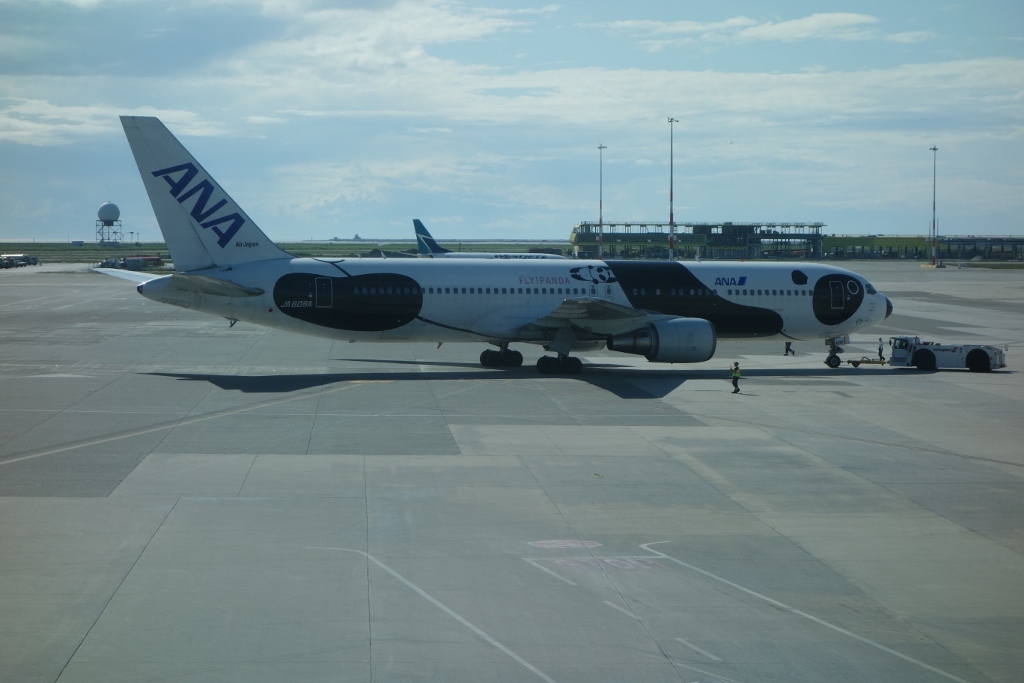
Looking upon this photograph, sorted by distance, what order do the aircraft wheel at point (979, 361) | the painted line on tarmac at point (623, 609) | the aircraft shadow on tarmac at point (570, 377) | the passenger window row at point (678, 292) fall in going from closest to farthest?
the painted line on tarmac at point (623, 609)
the aircraft shadow on tarmac at point (570, 377)
the aircraft wheel at point (979, 361)
the passenger window row at point (678, 292)

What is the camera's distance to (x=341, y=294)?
35594 mm

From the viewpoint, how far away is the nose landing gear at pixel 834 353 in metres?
39.6

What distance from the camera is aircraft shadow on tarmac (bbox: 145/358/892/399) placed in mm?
32594

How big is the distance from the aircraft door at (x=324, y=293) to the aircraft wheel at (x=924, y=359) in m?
22.5

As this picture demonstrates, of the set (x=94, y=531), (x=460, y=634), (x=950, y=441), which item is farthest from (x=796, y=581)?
(x=950, y=441)

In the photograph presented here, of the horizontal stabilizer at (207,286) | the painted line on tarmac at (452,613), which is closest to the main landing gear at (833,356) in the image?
the horizontal stabilizer at (207,286)

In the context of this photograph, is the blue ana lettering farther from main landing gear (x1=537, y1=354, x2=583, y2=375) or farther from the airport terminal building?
the airport terminal building

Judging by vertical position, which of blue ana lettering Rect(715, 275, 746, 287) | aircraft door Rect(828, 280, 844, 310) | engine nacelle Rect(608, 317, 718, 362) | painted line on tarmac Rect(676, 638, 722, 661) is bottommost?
painted line on tarmac Rect(676, 638, 722, 661)

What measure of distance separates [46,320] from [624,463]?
42.6 m

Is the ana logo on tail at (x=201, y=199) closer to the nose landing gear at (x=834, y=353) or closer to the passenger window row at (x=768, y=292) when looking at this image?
the passenger window row at (x=768, y=292)

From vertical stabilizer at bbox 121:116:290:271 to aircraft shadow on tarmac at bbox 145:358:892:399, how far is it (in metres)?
4.32

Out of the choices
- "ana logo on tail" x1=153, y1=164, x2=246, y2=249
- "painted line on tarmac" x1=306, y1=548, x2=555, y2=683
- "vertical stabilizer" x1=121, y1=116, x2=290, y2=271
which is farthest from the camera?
"ana logo on tail" x1=153, y1=164, x2=246, y2=249

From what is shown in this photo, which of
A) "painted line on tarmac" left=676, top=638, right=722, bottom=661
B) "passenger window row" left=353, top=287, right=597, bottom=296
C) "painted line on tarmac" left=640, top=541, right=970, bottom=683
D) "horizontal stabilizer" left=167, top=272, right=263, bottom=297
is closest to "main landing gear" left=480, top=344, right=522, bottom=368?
"passenger window row" left=353, top=287, right=597, bottom=296

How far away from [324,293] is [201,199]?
5.30 metres
